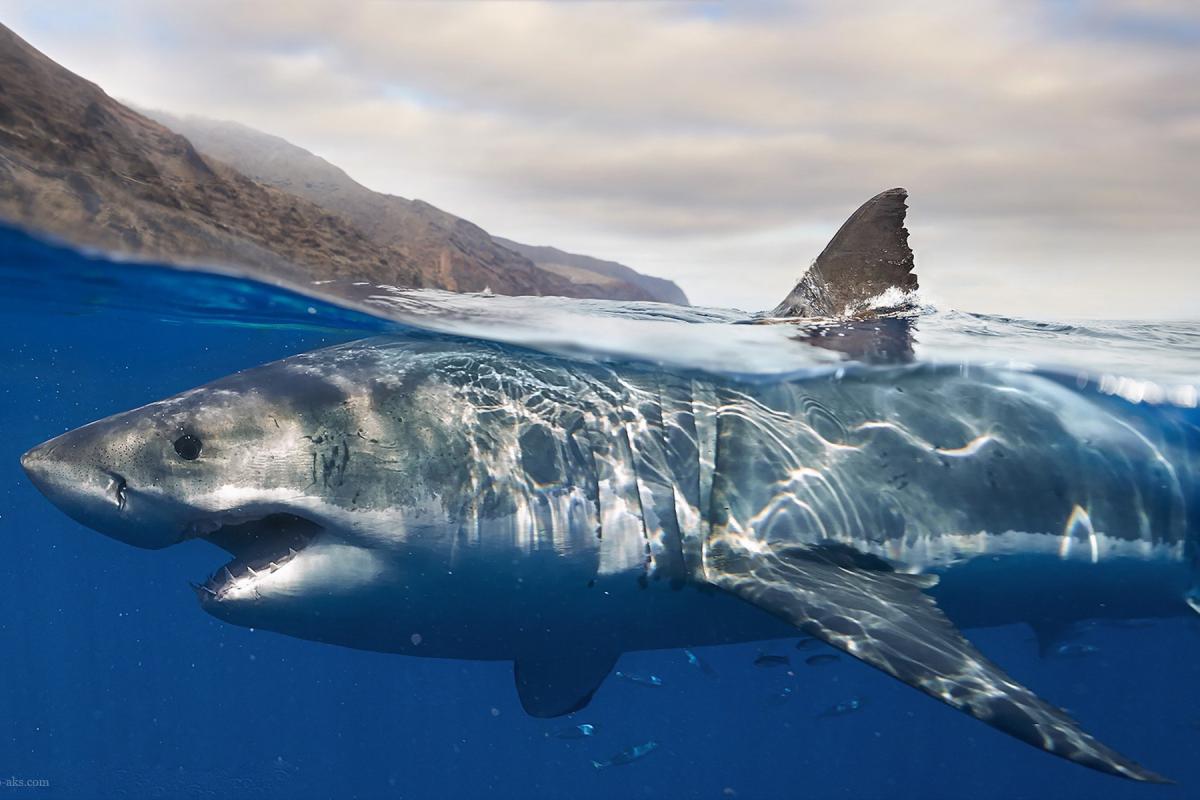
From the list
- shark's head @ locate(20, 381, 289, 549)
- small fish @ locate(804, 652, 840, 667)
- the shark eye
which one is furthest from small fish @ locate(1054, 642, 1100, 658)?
the shark eye

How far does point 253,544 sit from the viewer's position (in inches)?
134

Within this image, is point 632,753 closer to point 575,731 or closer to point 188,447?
point 575,731

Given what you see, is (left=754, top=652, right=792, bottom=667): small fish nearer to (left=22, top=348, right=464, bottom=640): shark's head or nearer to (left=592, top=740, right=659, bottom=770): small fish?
(left=592, top=740, right=659, bottom=770): small fish

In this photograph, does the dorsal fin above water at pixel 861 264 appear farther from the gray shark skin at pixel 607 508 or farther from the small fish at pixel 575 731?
the small fish at pixel 575 731

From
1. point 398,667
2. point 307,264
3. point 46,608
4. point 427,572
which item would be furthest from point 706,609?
point 46,608

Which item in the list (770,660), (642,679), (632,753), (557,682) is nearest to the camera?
(557,682)

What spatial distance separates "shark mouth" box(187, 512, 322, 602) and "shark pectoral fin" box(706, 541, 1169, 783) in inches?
72.2

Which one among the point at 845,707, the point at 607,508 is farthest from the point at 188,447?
the point at 845,707

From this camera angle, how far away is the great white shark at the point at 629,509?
10.3 feet

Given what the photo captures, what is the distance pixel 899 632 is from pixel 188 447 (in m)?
2.88

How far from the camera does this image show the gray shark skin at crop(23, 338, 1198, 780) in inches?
123

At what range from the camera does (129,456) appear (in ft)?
9.93

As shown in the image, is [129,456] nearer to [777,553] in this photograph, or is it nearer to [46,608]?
[777,553]

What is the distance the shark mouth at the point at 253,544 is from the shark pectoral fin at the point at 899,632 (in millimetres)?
1834
